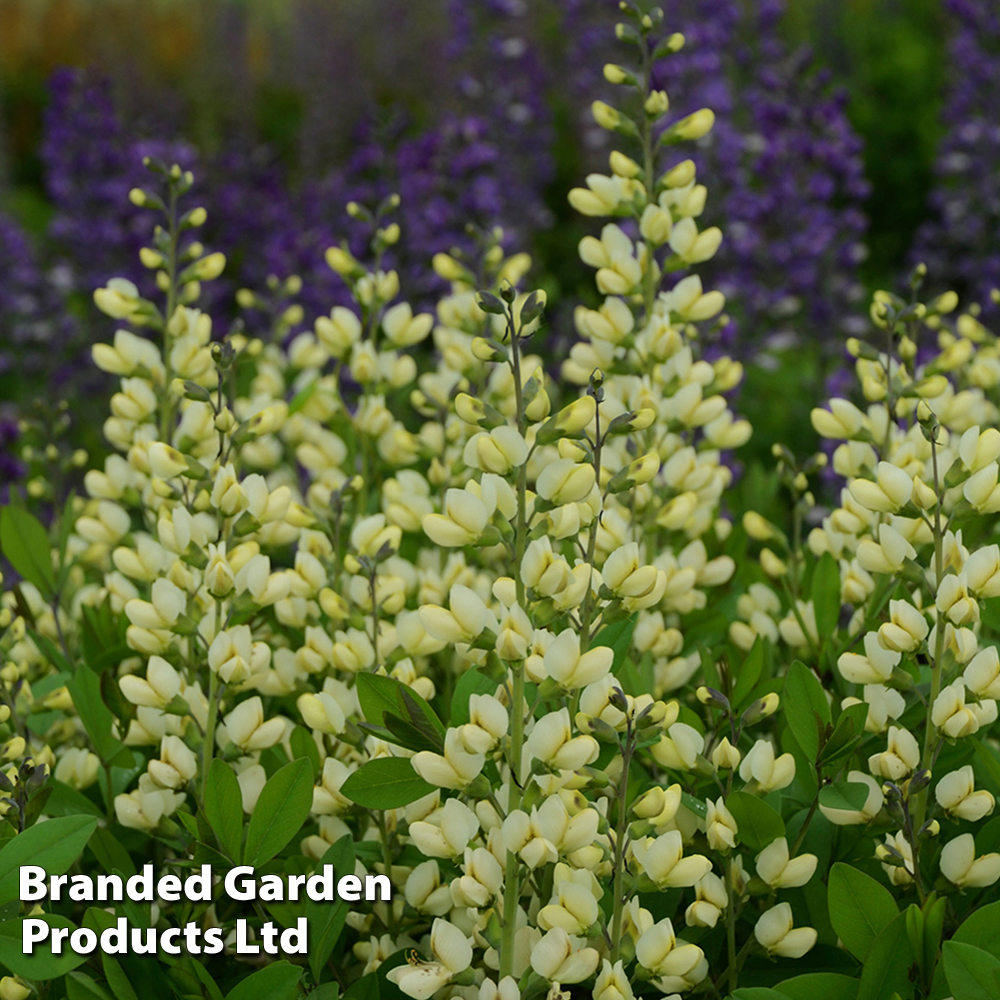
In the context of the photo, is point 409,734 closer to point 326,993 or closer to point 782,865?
point 326,993

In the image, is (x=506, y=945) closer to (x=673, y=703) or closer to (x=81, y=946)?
(x=673, y=703)

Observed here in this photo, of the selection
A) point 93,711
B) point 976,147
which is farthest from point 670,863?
point 976,147

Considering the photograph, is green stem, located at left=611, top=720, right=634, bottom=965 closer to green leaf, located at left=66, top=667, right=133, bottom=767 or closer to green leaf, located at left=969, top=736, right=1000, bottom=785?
green leaf, located at left=969, top=736, right=1000, bottom=785

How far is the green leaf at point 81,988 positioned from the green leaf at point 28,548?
2.45 feet

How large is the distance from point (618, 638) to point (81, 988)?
0.64m

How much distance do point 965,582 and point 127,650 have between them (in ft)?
3.65

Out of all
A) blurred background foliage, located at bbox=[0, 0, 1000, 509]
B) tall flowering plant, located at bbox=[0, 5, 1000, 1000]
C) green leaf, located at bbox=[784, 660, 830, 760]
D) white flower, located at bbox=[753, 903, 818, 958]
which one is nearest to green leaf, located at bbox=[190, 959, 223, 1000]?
tall flowering plant, located at bbox=[0, 5, 1000, 1000]

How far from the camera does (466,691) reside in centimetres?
119

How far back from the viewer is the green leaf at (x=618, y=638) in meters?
1.25

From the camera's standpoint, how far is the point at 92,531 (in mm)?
1640

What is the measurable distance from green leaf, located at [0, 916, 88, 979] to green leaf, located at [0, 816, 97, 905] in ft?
0.04

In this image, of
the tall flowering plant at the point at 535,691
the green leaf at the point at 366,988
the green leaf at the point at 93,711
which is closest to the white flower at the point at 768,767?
the tall flowering plant at the point at 535,691

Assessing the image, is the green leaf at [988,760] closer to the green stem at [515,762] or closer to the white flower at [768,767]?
the white flower at [768,767]

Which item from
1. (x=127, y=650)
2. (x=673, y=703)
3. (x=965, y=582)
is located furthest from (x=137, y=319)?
(x=965, y=582)
